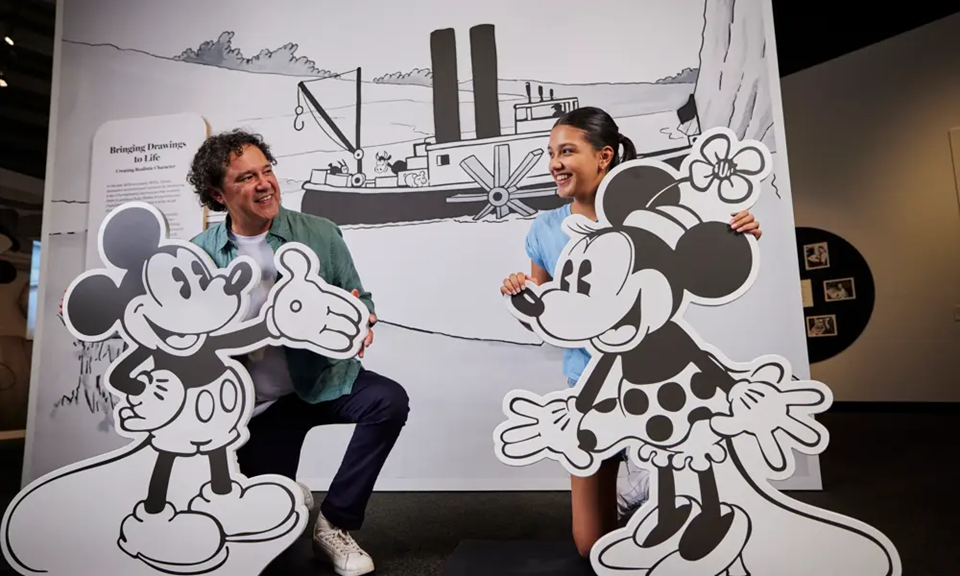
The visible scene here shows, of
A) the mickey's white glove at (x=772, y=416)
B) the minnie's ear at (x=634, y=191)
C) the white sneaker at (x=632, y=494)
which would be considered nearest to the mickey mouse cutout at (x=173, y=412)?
the minnie's ear at (x=634, y=191)

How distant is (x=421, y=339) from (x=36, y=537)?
1.50 metres

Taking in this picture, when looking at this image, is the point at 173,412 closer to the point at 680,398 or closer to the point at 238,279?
the point at 238,279

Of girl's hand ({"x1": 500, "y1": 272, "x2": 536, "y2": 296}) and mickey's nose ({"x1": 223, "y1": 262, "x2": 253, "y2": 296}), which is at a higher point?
mickey's nose ({"x1": 223, "y1": 262, "x2": 253, "y2": 296})

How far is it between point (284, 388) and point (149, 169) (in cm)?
184

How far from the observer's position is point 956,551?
→ 58.9 inches

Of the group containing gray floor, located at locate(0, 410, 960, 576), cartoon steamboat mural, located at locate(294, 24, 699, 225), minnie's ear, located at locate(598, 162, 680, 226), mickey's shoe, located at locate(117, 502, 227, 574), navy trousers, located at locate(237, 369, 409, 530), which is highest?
cartoon steamboat mural, located at locate(294, 24, 699, 225)

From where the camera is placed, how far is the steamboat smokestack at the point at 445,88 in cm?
259

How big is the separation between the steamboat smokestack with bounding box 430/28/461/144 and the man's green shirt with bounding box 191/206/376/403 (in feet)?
3.53

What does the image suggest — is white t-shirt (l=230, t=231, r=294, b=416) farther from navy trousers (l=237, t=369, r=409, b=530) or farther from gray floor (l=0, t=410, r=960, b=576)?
gray floor (l=0, t=410, r=960, b=576)

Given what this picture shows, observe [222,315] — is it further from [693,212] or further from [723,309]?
A: [723,309]

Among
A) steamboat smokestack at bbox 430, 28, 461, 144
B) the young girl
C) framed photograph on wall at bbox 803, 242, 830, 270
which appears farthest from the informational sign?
framed photograph on wall at bbox 803, 242, 830, 270

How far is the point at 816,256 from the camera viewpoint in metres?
4.27

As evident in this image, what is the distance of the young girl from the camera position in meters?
1.45

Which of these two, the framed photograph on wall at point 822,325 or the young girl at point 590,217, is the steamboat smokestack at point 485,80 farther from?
the framed photograph on wall at point 822,325
